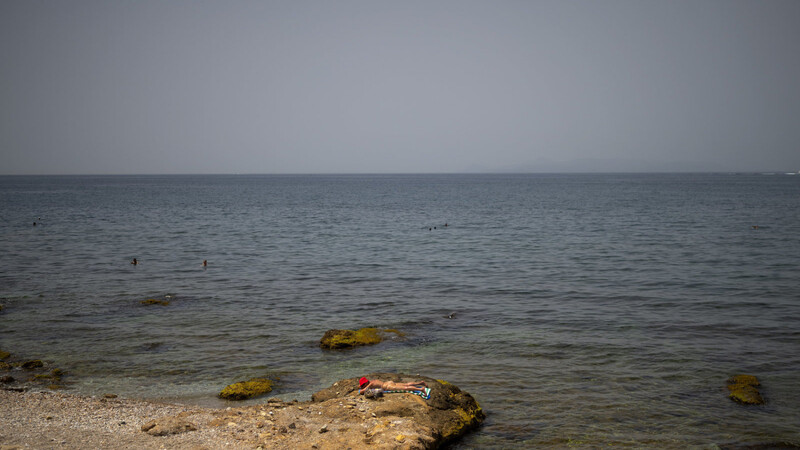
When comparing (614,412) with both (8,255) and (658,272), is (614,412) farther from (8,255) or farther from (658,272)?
(8,255)

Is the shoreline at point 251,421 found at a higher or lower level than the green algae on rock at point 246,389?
higher

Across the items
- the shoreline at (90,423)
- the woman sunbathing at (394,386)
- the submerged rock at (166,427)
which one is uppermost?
the woman sunbathing at (394,386)

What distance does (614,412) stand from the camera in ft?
42.6

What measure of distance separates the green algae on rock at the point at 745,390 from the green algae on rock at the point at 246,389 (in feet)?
38.7

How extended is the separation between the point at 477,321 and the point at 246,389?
990 centimetres

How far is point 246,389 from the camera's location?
13.9 metres

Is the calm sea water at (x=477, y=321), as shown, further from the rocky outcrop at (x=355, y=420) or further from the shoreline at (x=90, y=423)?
the shoreline at (x=90, y=423)

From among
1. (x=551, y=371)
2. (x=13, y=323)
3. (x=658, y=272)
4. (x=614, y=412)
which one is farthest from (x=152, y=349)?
(x=658, y=272)

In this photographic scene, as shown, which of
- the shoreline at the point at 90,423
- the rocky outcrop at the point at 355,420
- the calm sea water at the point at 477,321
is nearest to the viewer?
the shoreline at the point at 90,423

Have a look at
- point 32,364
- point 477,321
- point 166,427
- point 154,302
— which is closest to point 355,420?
point 166,427

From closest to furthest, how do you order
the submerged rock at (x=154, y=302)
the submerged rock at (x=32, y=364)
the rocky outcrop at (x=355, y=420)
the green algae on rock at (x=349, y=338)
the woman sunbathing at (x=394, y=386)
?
the rocky outcrop at (x=355, y=420), the woman sunbathing at (x=394, y=386), the submerged rock at (x=32, y=364), the green algae on rock at (x=349, y=338), the submerged rock at (x=154, y=302)

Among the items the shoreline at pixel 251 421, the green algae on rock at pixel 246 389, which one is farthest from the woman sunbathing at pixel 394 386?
the green algae on rock at pixel 246 389

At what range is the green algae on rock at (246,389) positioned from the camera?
13.7 m

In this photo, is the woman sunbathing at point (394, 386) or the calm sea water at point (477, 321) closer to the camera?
the woman sunbathing at point (394, 386)
